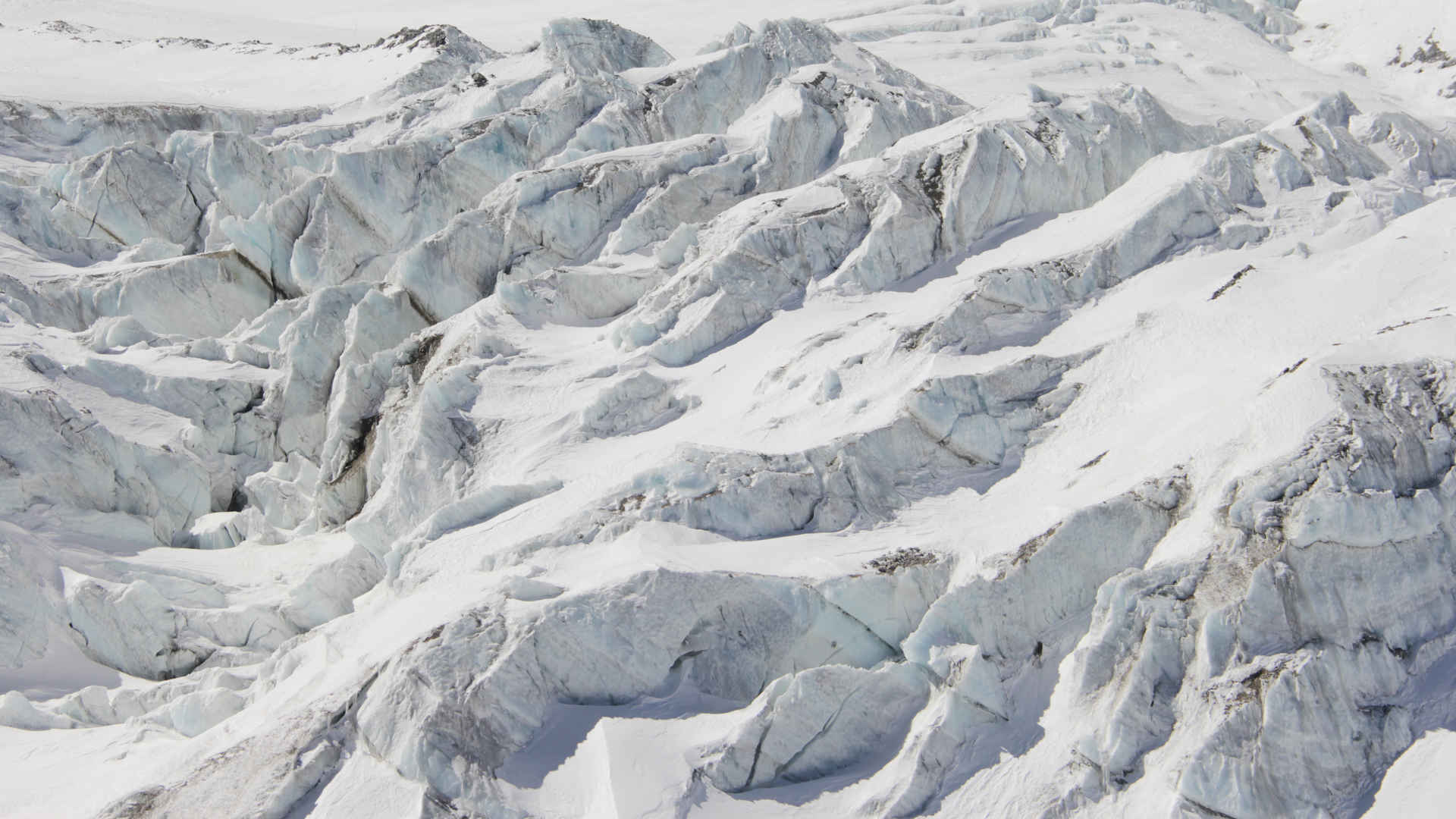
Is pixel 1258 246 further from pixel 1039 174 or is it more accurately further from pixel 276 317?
pixel 276 317

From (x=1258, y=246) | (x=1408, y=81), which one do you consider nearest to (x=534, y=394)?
(x=1258, y=246)

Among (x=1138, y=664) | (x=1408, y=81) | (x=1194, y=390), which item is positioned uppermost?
(x=1194, y=390)

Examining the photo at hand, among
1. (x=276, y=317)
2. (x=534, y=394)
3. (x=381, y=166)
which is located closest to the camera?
(x=534, y=394)

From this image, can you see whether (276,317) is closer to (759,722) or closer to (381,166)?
(381,166)

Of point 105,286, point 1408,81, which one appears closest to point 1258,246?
point 105,286

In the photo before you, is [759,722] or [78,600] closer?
[759,722]

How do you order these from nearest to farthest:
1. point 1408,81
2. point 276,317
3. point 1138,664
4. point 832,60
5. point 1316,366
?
point 1138,664 < point 1316,366 < point 276,317 < point 832,60 < point 1408,81

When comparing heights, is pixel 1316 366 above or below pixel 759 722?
above
